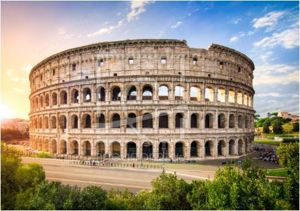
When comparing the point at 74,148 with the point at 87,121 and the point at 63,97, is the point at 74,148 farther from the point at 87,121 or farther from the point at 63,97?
the point at 63,97

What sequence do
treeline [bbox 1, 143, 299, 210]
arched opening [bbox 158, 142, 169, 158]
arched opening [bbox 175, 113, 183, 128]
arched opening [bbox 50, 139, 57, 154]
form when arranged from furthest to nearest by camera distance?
arched opening [bbox 50, 139, 57, 154]
arched opening [bbox 175, 113, 183, 128]
arched opening [bbox 158, 142, 169, 158]
treeline [bbox 1, 143, 299, 210]

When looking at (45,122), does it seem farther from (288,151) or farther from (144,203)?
(288,151)

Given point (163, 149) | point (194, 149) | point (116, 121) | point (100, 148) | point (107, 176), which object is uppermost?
point (116, 121)

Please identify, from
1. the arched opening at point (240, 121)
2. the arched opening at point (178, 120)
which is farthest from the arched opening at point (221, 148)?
the arched opening at point (178, 120)

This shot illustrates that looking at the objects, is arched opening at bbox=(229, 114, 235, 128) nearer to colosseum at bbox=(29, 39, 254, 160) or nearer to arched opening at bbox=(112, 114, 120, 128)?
colosseum at bbox=(29, 39, 254, 160)

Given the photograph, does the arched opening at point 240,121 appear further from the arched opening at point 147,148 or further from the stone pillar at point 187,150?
the arched opening at point 147,148

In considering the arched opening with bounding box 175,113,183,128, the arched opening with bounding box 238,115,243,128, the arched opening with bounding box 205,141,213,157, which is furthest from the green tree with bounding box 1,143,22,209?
the arched opening with bounding box 238,115,243,128

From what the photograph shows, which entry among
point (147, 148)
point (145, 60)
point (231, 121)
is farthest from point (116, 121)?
point (231, 121)
